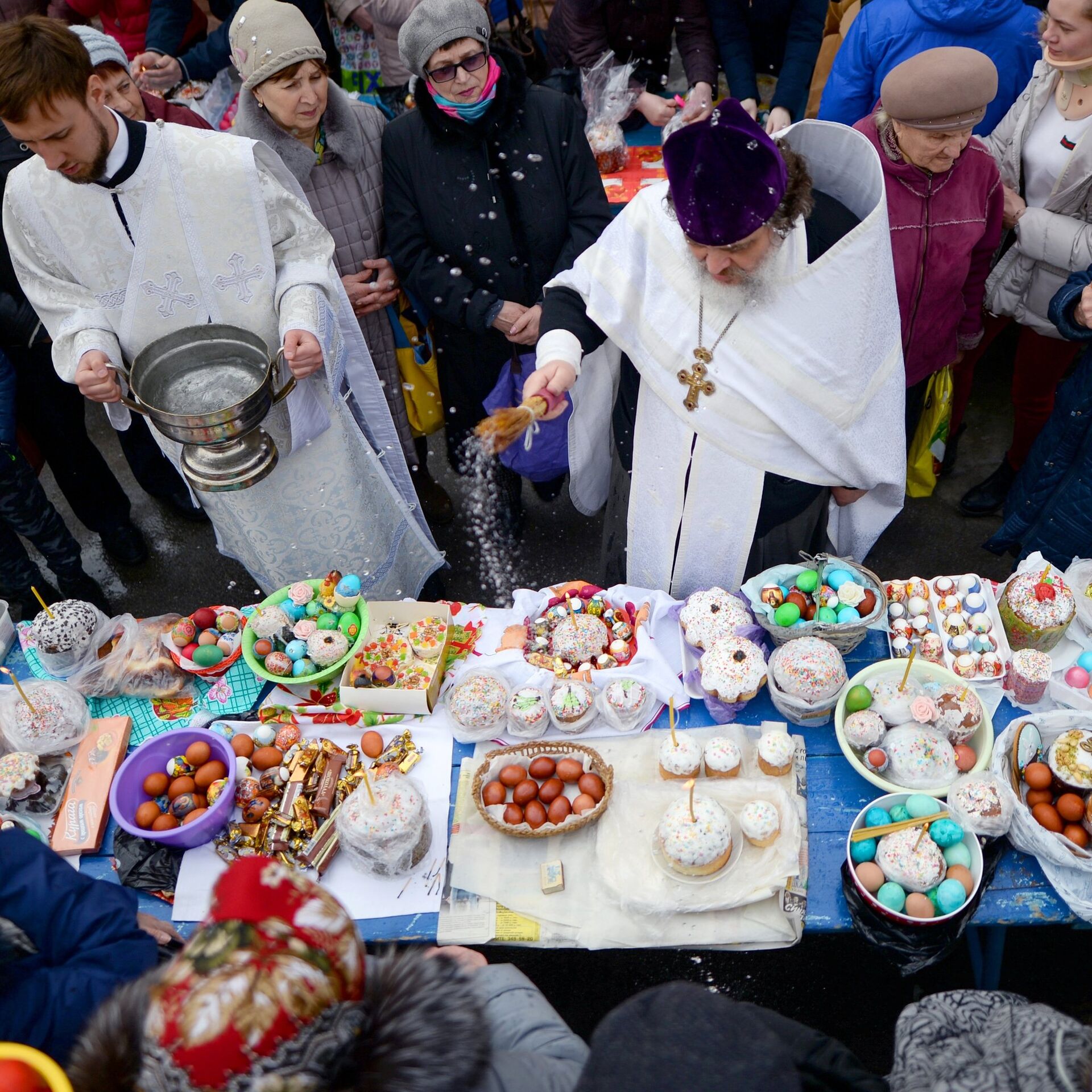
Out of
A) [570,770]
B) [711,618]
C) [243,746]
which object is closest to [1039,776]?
[711,618]

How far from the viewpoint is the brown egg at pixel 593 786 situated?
230cm

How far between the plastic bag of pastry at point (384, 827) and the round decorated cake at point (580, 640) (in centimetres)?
60

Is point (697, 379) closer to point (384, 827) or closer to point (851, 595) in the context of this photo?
point (851, 595)

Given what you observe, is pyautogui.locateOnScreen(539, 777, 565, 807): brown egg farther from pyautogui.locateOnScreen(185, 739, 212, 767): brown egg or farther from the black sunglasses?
the black sunglasses

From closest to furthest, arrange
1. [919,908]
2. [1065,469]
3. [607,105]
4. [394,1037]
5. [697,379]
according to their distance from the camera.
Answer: [394,1037]
[919,908]
[697,379]
[1065,469]
[607,105]

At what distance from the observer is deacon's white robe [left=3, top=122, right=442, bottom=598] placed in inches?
109

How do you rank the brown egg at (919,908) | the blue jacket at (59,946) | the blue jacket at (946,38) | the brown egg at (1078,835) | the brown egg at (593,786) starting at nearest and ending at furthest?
the blue jacket at (59,946) → the brown egg at (919,908) → the brown egg at (1078,835) → the brown egg at (593,786) → the blue jacket at (946,38)

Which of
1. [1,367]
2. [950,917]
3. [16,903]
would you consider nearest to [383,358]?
[1,367]

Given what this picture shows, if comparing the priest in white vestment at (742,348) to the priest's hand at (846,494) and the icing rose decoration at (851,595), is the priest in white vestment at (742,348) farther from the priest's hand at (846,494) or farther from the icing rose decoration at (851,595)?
the icing rose decoration at (851,595)

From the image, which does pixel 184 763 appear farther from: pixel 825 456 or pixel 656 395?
pixel 825 456

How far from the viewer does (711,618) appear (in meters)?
2.55

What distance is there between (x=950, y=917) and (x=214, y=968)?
4.91 ft

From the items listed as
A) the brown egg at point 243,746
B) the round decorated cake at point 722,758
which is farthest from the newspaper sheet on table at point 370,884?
the round decorated cake at point 722,758

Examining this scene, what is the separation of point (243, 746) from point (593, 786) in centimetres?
96
